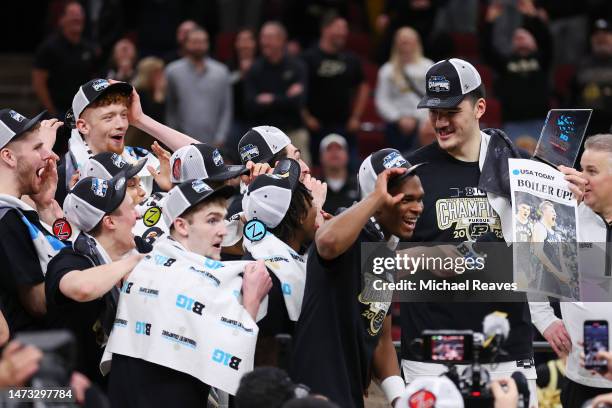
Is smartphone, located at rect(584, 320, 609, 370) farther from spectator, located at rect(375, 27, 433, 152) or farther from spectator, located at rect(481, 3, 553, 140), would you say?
spectator, located at rect(481, 3, 553, 140)

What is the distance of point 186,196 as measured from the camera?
5430mm

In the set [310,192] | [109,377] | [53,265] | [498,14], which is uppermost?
[498,14]

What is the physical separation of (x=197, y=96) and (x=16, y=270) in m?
6.73

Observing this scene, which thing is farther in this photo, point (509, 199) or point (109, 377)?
point (509, 199)

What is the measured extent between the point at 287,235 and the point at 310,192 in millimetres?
262

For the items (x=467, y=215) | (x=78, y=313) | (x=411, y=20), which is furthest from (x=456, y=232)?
(x=411, y=20)

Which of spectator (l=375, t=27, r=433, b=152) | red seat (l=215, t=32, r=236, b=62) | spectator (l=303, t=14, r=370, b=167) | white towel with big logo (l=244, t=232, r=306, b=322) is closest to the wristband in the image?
white towel with big logo (l=244, t=232, r=306, b=322)

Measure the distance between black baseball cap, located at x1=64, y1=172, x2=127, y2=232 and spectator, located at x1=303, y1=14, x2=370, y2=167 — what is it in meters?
6.89

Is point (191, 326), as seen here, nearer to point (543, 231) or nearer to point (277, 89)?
point (543, 231)

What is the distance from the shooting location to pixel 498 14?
13922 mm

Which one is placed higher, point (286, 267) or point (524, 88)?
point (524, 88)

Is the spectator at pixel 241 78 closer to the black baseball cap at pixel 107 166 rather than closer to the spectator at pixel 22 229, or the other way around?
the black baseball cap at pixel 107 166

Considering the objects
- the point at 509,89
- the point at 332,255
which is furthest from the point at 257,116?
the point at 332,255

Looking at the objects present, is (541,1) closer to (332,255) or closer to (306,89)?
(306,89)
